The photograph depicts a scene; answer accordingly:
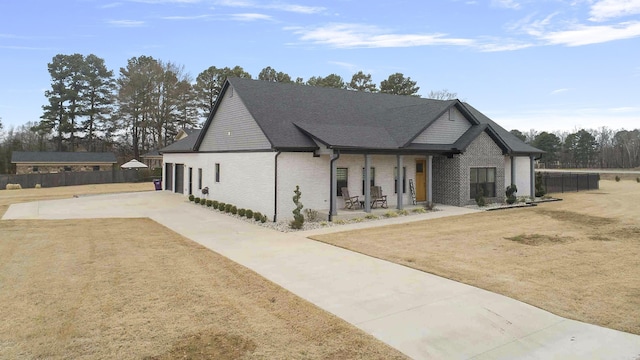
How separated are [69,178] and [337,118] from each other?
3024 centimetres

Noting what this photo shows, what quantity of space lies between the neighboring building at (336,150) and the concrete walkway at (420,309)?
5087mm

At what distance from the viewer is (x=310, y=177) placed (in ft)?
52.5

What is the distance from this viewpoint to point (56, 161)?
138ft

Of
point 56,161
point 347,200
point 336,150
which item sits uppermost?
point 56,161

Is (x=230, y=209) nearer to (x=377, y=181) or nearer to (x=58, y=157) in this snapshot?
(x=377, y=181)

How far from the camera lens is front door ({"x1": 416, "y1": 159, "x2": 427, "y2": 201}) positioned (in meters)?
19.9

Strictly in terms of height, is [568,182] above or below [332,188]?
below

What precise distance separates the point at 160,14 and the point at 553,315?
18979 millimetres

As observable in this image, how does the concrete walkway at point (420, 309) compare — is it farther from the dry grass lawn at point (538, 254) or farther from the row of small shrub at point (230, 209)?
the row of small shrub at point (230, 209)

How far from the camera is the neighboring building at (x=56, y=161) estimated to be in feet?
136

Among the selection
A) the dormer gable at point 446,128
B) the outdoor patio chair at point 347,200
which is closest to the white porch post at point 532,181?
the dormer gable at point 446,128

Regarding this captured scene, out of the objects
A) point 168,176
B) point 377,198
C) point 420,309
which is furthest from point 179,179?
point 420,309

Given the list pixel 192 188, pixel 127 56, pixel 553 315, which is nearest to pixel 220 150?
pixel 192 188

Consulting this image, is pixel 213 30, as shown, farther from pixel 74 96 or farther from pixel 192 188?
pixel 74 96
